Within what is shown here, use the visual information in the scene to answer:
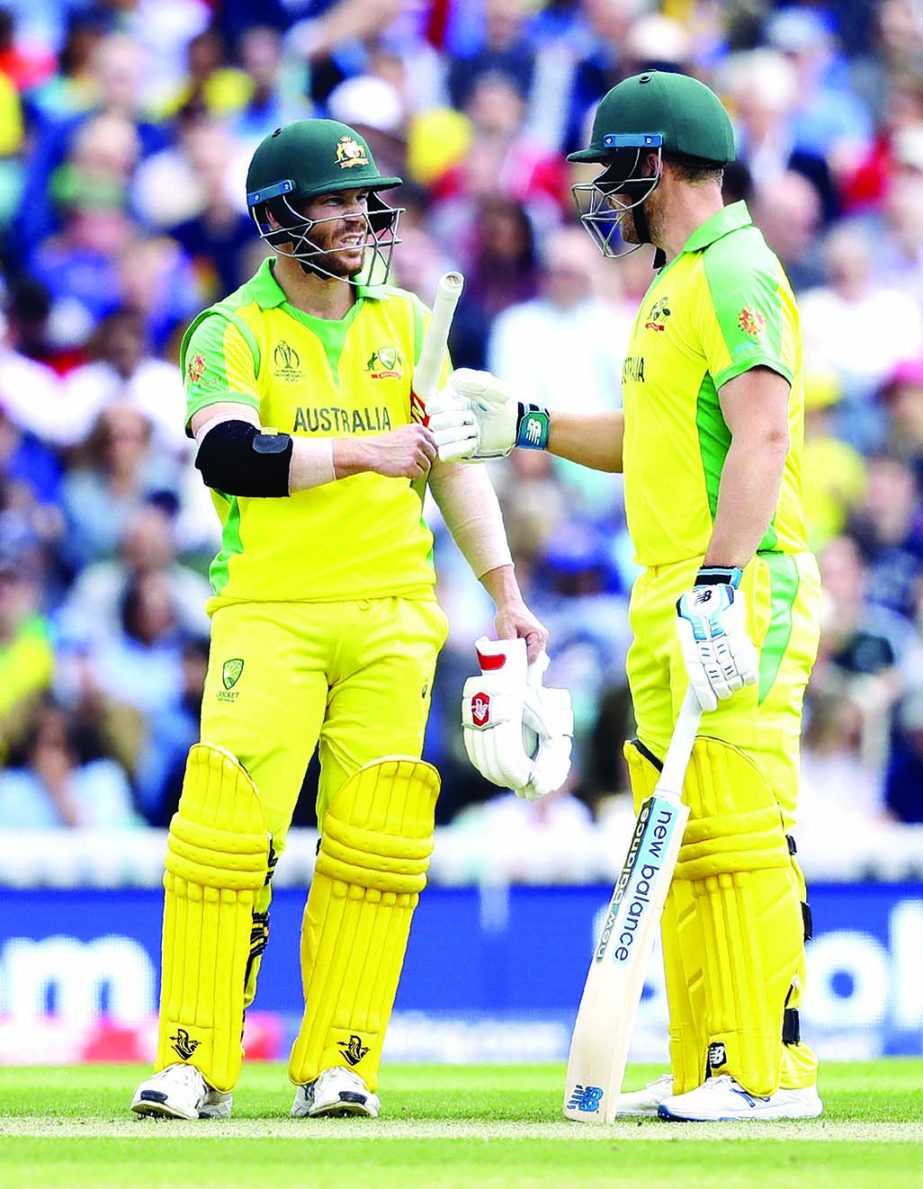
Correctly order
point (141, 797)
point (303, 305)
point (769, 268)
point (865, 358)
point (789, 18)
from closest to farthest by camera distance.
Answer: point (769, 268)
point (303, 305)
point (141, 797)
point (865, 358)
point (789, 18)

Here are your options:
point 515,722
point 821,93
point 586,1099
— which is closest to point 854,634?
point 821,93

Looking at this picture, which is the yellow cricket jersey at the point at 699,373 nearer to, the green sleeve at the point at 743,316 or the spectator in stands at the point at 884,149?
the green sleeve at the point at 743,316

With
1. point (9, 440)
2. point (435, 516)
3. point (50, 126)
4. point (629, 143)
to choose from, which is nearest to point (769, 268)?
point (629, 143)

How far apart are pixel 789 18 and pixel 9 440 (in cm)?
444

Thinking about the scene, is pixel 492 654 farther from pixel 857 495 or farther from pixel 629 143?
pixel 857 495

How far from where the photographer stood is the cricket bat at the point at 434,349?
4781 mm

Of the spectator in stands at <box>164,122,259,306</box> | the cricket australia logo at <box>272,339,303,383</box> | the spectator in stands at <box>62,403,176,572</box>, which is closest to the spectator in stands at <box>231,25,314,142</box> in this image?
the spectator in stands at <box>164,122,259,306</box>

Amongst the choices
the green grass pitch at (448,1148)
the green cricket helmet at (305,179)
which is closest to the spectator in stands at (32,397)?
the green grass pitch at (448,1148)

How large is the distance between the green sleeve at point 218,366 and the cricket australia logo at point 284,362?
6 cm

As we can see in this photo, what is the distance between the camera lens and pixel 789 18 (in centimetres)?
1069

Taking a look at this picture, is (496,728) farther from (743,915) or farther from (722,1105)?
(722,1105)

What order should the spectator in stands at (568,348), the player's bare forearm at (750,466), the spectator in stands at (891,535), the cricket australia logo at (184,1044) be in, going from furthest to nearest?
the spectator in stands at (568,348) < the spectator in stands at (891,535) < the cricket australia logo at (184,1044) < the player's bare forearm at (750,466)

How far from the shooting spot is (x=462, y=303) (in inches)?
380

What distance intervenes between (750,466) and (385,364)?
0.99 m
